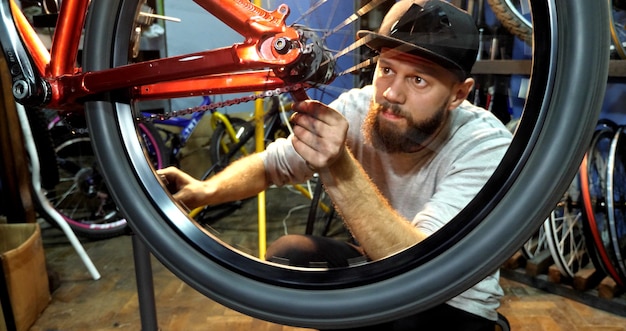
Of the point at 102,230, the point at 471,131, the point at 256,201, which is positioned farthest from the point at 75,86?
the point at 102,230

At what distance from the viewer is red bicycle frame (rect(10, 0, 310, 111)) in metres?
0.46

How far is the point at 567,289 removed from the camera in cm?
159

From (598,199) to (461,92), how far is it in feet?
4.34

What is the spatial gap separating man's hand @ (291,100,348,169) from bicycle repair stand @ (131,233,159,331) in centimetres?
45

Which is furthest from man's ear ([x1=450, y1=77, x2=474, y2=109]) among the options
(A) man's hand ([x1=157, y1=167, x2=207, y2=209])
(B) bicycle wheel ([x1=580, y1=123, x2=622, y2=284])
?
(B) bicycle wheel ([x1=580, y1=123, x2=622, y2=284])

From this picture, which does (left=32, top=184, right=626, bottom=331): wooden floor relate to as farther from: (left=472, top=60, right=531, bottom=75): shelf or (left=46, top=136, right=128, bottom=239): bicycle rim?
(left=472, top=60, right=531, bottom=75): shelf

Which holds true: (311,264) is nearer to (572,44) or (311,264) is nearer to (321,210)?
(572,44)

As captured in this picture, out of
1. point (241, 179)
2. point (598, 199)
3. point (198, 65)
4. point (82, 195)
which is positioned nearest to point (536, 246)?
point (598, 199)

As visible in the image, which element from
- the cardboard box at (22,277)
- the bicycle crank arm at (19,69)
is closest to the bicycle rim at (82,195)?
the cardboard box at (22,277)

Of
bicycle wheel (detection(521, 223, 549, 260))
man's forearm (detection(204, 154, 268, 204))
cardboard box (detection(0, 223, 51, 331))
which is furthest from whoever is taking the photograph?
bicycle wheel (detection(521, 223, 549, 260))

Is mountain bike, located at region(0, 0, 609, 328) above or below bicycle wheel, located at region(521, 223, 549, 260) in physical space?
above

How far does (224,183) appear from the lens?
2.50 ft

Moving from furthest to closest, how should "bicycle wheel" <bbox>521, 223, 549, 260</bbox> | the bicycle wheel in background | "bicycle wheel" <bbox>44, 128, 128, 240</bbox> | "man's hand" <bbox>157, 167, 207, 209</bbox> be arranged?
"bicycle wheel" <bbox>44, 128, 128, 240</bbox> < "bicycle wheel" <bbox>521, 223, 549, 260</bbox> < the bicycle wheel in background < "man's hand" <bbox>157, 167, 207, 209</bbox>

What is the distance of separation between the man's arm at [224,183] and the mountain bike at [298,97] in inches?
4.5
